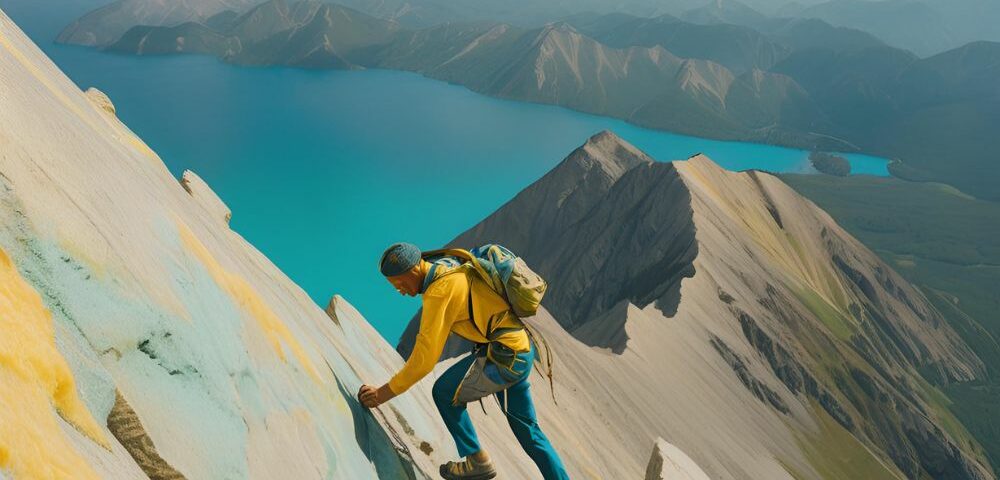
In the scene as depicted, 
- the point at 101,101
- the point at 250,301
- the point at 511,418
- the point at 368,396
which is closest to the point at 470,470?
the point at 511,418

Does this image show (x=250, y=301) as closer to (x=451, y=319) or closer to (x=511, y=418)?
(x=451, y=319)

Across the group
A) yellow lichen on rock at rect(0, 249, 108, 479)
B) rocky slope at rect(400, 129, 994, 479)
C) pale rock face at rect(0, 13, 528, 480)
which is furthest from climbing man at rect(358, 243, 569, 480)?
rocky slope at rect(400, 129, 994, 479)

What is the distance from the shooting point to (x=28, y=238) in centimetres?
463

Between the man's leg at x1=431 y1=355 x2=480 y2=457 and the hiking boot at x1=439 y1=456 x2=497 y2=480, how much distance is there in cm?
14

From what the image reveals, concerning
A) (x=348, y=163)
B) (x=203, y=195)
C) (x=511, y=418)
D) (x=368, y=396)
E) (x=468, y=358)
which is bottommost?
(x=511, y=418)

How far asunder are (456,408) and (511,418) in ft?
2.44

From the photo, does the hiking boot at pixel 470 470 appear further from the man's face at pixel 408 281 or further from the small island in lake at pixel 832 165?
the small island in lake at pixel 832 165

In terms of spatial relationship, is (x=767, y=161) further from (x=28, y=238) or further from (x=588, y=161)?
(x=28, y=238)

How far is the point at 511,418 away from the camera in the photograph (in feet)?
27.8

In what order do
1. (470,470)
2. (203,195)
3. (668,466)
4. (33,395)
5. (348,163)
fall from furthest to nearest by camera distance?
(348,163) → (668,466) → (203,195) → (470,470) → (33,395)

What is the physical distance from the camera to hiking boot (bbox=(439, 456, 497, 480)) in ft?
28.0

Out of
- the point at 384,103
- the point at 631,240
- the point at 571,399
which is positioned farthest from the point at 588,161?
the point at 384,103

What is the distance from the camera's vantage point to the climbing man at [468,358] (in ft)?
23.5

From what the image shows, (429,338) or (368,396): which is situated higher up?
(368,396)
